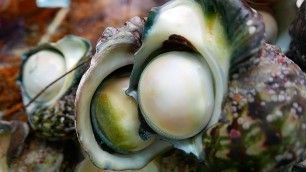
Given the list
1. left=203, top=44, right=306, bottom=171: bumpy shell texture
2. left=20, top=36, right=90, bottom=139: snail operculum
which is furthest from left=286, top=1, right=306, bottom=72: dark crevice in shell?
left=20, top=36, right=90, bottom=139: snail operculum

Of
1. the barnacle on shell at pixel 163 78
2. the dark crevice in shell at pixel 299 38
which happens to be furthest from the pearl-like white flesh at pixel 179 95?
the dark crevice in shell at pixel 299 38

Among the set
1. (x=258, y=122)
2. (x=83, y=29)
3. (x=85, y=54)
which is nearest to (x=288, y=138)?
(x=258, y=122)

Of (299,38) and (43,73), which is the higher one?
(299,38)

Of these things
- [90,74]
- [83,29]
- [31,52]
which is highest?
[90,74]

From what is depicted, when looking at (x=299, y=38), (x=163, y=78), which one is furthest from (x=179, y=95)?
(x=299, y=38)

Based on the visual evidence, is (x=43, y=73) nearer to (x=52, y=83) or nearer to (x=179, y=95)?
(x=52, y=83)

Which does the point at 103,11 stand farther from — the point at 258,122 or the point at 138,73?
the point at 258,122

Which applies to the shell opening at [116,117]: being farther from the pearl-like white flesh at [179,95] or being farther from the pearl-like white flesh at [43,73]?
the pearl-like white flesh at [43,73]

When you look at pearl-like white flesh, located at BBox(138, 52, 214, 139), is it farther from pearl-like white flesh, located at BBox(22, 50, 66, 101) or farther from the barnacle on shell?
pearl-like white flesh, located at BBox(22, 50, 66, 101)
